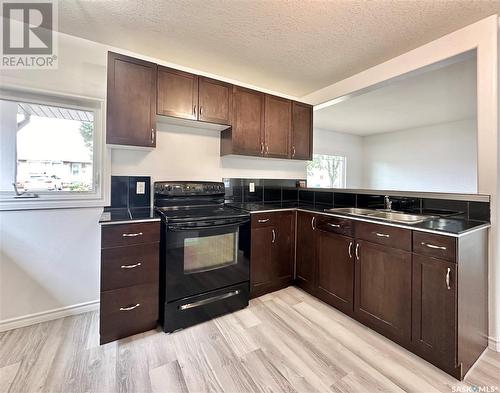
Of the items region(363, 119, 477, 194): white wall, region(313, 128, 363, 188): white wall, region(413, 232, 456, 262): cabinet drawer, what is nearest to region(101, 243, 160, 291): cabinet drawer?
region(413, 232, 456, 262): cabinet drawer

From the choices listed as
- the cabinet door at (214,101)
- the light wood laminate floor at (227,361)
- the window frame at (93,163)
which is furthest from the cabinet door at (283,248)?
the window frame at (93,163)

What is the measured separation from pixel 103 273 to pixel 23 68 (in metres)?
1.79

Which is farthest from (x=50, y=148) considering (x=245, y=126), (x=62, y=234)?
(x=245, y=126)

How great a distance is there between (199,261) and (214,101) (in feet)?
5.21

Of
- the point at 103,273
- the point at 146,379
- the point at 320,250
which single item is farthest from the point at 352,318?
the point at 103,273

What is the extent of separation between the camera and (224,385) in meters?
1.41

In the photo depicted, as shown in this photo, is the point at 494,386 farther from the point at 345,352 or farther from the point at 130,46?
the point at 130,46

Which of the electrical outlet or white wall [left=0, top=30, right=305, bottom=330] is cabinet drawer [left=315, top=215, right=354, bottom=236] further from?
the electrical outlet

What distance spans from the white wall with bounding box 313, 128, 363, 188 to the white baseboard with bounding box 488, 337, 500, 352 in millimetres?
4136

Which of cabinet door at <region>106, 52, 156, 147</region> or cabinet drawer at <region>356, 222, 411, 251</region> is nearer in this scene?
cabinet drawer at <region>356, 222, 411, 251</region>

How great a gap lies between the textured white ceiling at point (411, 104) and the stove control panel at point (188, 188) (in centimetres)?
216

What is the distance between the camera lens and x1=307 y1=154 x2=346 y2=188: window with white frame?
536 centimetres

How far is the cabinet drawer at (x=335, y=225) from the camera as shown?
210 cm
